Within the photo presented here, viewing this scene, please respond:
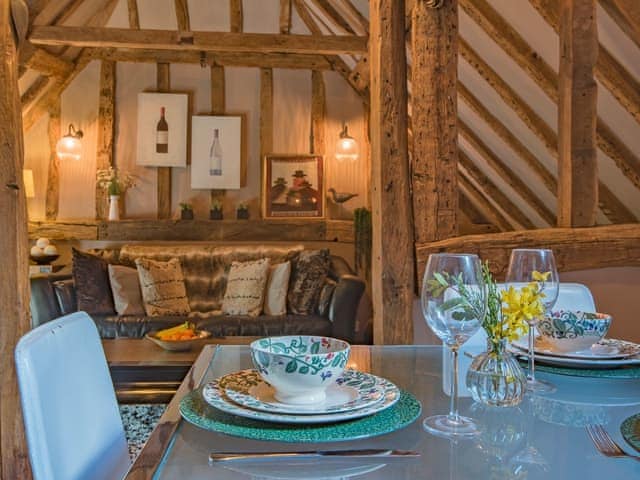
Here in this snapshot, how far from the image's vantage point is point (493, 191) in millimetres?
5848

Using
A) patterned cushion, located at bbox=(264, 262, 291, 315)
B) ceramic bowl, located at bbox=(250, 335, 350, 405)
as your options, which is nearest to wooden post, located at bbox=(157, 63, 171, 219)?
patterned cushion, located at bbox=(264, 262, 291, 315)

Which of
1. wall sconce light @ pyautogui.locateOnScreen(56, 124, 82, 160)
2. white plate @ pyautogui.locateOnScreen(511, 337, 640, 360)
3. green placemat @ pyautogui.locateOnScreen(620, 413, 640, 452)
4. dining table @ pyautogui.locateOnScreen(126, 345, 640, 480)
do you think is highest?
wall sconce light @ pyautogui.locateOnScreen(56, 124, 82, 160)

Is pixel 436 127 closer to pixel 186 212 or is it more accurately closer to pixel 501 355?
pixel 501 355

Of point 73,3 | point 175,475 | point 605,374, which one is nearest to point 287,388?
point 175,475

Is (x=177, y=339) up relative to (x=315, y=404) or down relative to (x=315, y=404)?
down

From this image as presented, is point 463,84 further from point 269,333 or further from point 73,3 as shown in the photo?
point 73,3

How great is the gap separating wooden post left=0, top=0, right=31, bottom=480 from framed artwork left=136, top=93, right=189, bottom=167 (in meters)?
3.09

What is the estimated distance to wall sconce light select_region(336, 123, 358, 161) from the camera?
5879 mm

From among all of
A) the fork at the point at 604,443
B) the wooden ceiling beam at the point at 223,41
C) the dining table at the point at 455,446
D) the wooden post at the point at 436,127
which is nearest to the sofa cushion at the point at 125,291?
the wooden ceiling beam at the point at 223,41

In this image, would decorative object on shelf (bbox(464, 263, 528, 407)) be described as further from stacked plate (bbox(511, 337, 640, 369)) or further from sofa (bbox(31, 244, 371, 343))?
sofa (bbox(31, 244, 371, 343))

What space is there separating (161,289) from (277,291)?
Result: 3.02ft

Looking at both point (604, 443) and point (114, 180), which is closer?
point (604, 443)

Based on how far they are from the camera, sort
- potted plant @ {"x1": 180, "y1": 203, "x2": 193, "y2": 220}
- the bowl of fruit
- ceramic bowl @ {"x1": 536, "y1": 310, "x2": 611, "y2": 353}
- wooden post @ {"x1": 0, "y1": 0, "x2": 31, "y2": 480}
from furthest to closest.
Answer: potted plant @ {"x1": 180, "y1": 203, "x2": 193, "y2": 220} < the bowl of fruit < wooden post @ {"x1": 0, "y1": 0, "x2": 31, "y2": 480} < ceramic bowl @ {"x1": 536, "y1": 310, "x2": 611, "y2": 353}

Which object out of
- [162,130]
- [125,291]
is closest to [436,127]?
[125,291]
